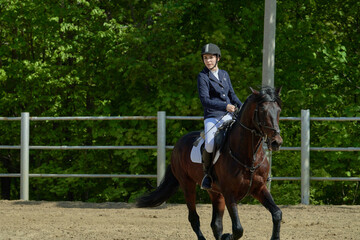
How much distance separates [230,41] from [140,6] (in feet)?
11.1

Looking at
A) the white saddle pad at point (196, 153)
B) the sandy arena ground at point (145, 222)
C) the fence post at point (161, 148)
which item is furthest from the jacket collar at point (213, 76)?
the fence post at point (161, 148)

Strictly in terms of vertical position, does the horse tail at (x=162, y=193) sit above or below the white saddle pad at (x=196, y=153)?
below

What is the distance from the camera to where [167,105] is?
13906mm

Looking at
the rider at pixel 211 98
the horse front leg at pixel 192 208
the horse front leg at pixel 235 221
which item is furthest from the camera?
the horse front leg at pixel 192 208

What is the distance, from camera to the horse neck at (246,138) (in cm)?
645

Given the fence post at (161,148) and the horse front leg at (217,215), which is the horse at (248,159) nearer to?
the horse front leg at (217,215)

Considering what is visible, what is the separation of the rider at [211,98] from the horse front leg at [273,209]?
76 centimetres

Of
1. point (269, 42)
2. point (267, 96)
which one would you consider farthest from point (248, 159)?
point (269, 42)

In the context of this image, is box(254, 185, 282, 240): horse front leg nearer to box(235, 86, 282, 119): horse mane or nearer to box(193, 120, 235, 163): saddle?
box(193, 120, 235, 163): saddle

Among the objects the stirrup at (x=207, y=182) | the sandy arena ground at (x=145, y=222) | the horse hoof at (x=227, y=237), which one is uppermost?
the stirrup at (x=207, y=182)

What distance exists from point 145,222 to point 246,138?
3.84 meters

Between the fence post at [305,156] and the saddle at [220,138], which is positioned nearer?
the saddle at [220,138]

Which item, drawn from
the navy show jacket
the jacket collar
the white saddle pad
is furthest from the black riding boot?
the jacket collar

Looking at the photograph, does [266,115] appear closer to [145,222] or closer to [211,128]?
[211,128]
